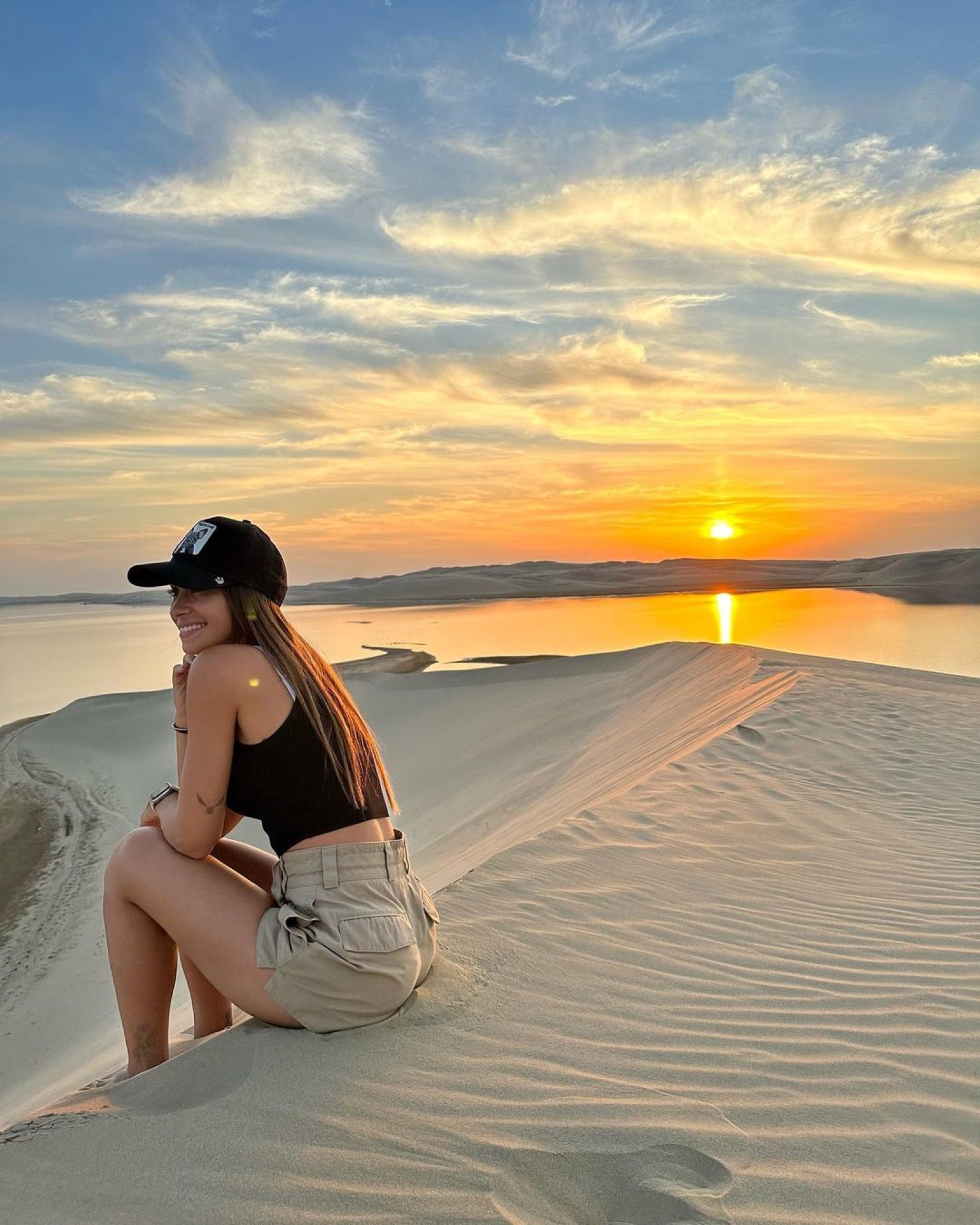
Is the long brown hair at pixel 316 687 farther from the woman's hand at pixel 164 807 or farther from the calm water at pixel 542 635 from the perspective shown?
the calm water at pixel 542 635

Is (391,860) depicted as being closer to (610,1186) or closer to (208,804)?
(208,804)

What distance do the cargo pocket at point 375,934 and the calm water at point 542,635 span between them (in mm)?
16034

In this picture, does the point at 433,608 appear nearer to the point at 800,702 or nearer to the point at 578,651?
the point at 578,651

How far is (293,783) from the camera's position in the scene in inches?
113

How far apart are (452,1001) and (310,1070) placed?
0.61 meters

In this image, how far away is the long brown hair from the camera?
9.39ft

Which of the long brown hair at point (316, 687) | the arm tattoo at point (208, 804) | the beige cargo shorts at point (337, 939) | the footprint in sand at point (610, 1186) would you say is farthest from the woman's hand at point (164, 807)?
the footprint in sand at point (610, 1186)

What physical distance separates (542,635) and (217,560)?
Answer: 27345 mm

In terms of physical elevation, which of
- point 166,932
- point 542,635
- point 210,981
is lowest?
point 542,635

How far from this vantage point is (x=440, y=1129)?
2414mm

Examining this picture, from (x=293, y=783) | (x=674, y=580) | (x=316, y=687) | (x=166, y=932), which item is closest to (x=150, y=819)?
(x=166, y=932)

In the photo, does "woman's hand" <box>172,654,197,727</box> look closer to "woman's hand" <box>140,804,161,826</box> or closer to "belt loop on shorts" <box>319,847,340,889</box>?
"woman's hand" <box>140,804,161,826</box>

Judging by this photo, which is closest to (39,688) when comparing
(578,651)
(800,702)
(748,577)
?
(578,651)

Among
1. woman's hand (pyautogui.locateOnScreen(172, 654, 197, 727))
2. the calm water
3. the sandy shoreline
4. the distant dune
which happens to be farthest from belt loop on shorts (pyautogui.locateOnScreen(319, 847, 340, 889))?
the distant dune
